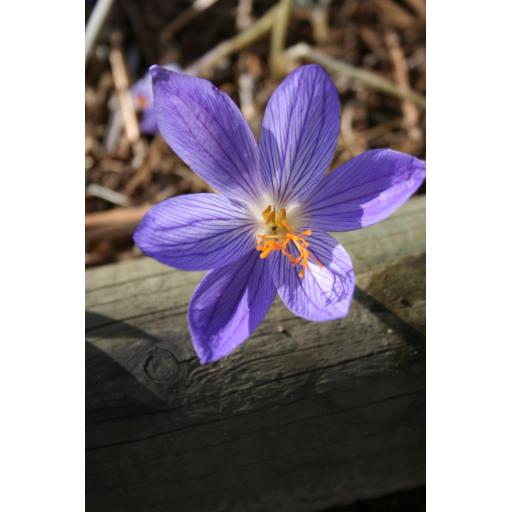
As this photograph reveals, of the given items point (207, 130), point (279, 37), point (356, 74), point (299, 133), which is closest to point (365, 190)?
point (299, 133)

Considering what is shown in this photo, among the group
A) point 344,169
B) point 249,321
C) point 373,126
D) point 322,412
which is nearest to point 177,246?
point 249,321

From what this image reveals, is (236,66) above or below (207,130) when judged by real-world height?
above

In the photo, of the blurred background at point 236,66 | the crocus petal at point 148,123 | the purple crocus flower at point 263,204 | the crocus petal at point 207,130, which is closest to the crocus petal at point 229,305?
the purple crocus flower at point 263,204

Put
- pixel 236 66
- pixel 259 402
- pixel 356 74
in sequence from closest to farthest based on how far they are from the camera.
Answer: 1. pixel 259 402
2. pixel 356 74
3. pixel 236 66

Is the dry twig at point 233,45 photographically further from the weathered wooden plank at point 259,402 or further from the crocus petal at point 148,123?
the weathered wooden plank at point 259,402

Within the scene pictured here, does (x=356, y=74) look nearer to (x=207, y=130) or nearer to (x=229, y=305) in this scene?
(x=207, y=130)

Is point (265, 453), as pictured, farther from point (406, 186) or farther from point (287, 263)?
point (406, 186)
